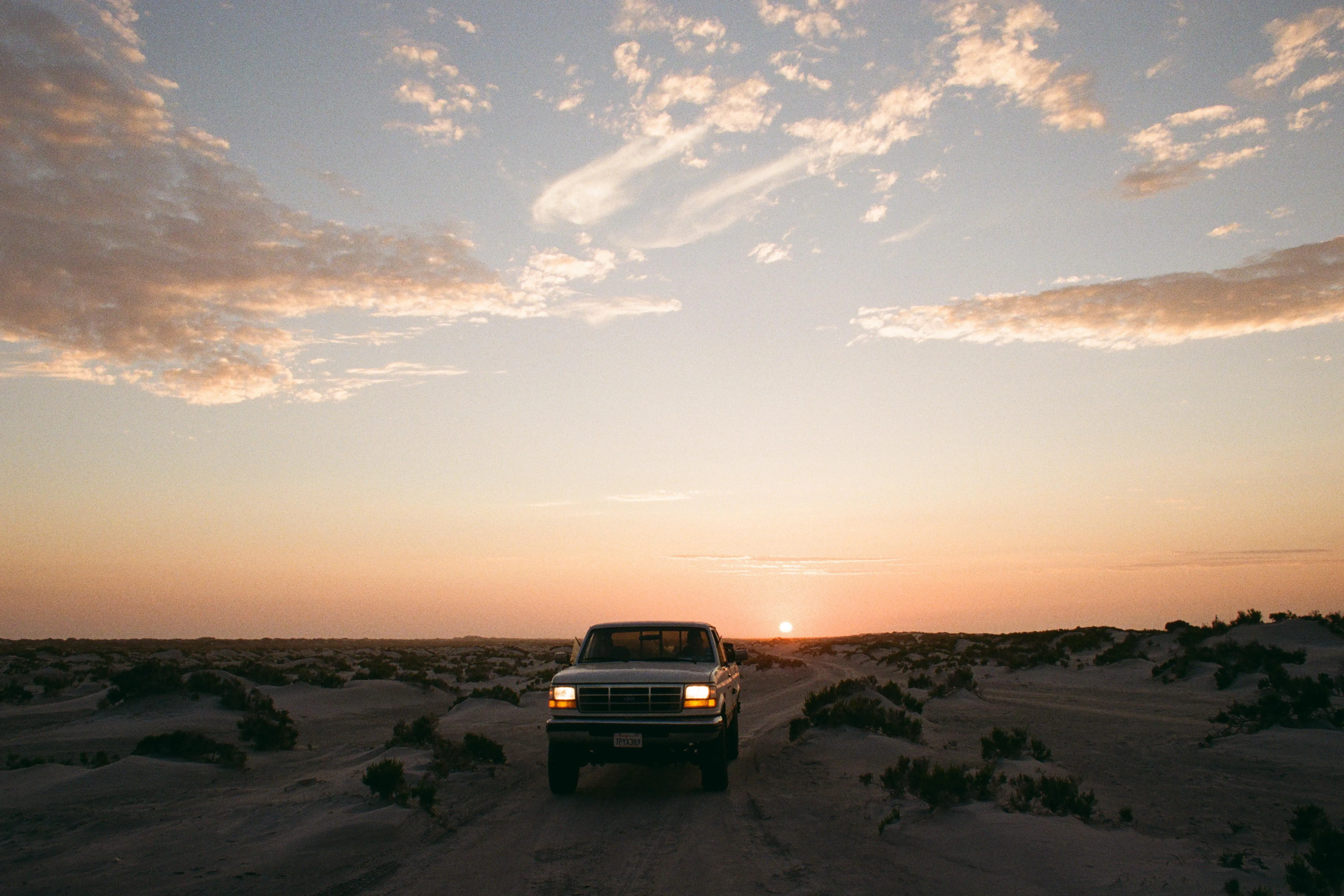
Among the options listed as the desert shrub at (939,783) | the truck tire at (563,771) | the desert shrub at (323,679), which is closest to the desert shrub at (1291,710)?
the desert shrub at (939,783)

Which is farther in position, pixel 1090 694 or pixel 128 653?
pixel 128 653

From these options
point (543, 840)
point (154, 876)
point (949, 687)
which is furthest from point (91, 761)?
point (949, 687)

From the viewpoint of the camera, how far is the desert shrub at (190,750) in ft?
41.8

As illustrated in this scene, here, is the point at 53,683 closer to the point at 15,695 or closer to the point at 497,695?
the point at 15,695

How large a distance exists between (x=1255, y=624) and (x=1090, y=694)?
9951 mm

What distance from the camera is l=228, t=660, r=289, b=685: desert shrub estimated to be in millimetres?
25344

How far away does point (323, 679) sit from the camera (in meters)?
25.8

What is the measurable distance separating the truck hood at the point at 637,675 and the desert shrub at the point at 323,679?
1834cm

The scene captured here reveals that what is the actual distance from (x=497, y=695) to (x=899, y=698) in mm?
11320

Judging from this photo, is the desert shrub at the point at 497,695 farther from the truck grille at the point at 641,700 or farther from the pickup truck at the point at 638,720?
the truck grille at the point at 641,700

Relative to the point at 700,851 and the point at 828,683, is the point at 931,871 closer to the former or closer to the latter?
the point at 700,851

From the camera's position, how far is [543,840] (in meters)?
7.86

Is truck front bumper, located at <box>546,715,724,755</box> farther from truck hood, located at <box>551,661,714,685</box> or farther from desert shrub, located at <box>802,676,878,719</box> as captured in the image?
desert shrub, located at <box>802,676,878,719</box>

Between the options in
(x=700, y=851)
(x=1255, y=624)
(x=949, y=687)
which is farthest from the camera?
(x=1255, y=624)
